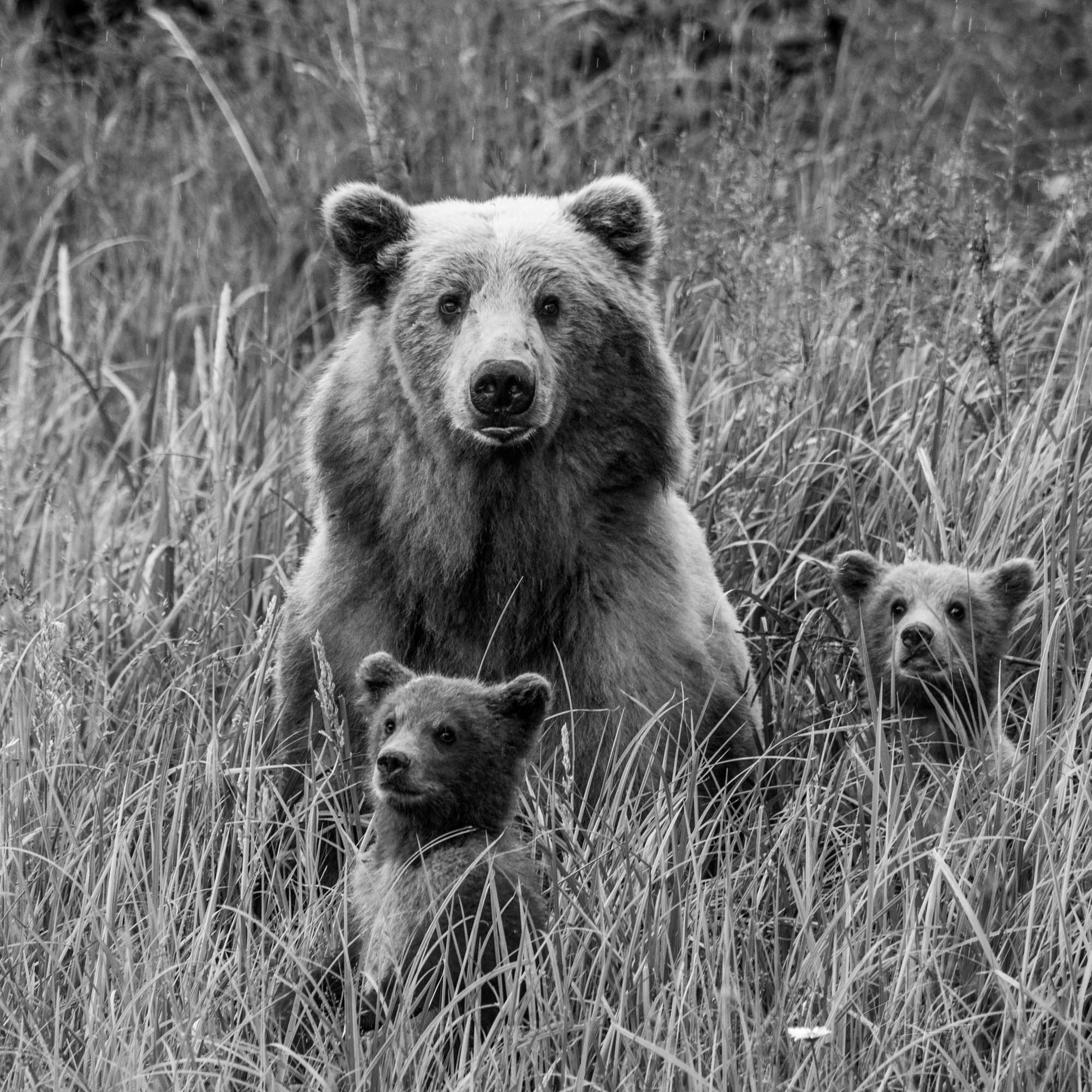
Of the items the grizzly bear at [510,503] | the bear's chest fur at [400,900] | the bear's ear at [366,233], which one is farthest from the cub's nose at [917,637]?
the bear's ear at [366,233]

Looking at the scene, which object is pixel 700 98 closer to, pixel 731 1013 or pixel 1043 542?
pixel 1043 542

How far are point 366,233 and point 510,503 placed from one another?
90 cm

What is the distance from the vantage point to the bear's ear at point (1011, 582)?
4.41 m

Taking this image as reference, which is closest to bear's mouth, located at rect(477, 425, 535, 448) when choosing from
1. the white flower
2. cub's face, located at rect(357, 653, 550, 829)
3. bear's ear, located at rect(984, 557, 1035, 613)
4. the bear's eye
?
the bear's eye

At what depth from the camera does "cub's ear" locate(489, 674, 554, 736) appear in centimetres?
370

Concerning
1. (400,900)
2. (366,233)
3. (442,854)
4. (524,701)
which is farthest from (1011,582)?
(366,233)

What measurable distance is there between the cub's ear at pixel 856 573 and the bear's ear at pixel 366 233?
1520 millimetres

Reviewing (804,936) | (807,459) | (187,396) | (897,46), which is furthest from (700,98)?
(804,936)

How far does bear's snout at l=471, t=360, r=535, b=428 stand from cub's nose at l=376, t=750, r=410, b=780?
1.13m

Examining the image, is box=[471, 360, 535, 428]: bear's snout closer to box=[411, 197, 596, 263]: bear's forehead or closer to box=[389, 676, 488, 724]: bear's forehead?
box=[411, 197, 596, 263]: bear's forehead

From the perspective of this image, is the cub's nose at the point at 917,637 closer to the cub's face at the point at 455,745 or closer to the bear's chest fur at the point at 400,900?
the cub's face at the point at 455,745

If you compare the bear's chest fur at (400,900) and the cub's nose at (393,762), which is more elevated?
the cub's nose at (393,762)

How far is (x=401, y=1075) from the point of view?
10.1ft

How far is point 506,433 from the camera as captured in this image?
4.33m
